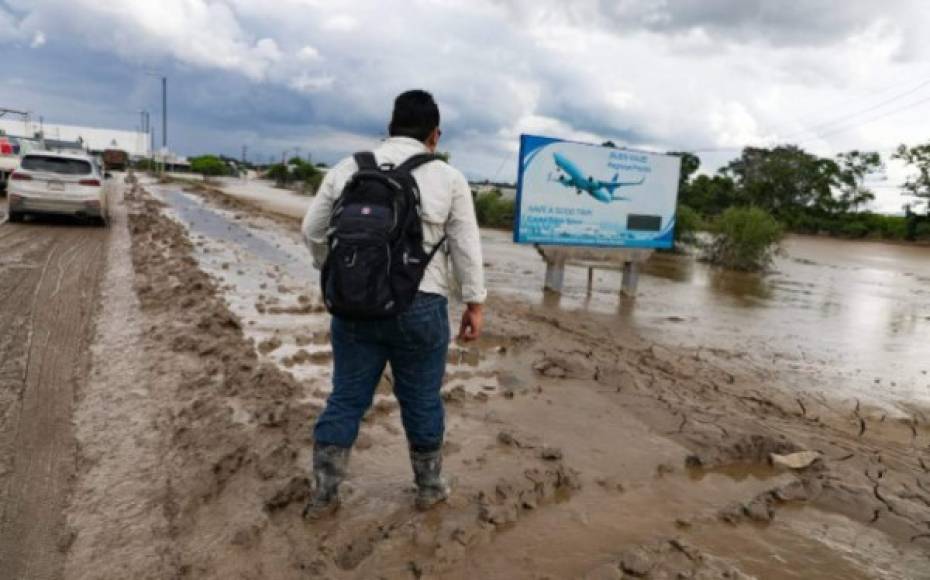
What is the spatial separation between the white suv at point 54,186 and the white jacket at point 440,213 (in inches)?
497

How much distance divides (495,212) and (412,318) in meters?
27.4

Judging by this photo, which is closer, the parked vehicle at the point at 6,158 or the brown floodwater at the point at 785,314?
the brown floodwater at the point at 785,314

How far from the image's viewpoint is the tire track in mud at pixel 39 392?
2873 millimetres

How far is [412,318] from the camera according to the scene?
9.14 feet

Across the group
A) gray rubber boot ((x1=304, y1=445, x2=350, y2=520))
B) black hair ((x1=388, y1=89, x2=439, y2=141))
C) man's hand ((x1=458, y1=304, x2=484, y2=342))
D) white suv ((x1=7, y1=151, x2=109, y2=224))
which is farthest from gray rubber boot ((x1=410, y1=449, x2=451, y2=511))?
white suv ((x1=7, y1=151, x2=109, y2=224))

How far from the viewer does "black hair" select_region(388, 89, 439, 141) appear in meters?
2.91

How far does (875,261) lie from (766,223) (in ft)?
47.2

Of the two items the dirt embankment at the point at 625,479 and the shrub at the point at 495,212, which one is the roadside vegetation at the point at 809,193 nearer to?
the shrub at the point at 495,212

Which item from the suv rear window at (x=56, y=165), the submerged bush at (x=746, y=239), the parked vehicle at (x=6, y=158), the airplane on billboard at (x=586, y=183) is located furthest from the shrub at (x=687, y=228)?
the parked vehicle at (x=6, y=158)

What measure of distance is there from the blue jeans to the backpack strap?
591 millimetres

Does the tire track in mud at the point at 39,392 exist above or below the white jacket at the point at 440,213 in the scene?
below

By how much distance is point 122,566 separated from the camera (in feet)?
8.77

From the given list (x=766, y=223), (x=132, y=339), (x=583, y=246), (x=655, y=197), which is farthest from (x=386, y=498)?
(x=766, y=223)

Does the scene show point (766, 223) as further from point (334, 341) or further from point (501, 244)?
point (334, 341)
